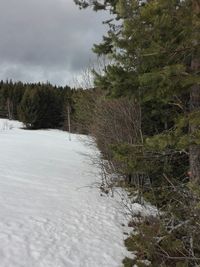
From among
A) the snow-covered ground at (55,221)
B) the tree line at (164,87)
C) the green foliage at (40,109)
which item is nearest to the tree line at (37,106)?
the green foliage at (40,109)

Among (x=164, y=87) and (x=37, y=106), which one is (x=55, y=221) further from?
(x=37, y=106)

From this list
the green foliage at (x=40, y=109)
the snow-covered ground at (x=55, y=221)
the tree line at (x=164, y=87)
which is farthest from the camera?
the green foliage at (x=40, y=109)

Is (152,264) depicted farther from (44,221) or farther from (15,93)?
(15,93)

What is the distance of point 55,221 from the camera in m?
8.98

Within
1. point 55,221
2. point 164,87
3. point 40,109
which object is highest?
point 40,109

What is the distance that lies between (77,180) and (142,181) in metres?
2.74

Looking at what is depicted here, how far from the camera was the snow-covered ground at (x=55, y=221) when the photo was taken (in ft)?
23.1

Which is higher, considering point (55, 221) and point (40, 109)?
point (40, 109)

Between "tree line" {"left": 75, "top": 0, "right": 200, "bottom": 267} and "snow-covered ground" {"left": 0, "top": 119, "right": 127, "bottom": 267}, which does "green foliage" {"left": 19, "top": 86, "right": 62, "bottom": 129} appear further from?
"tree line" {"left": 75, "top": 0, "right": 200, "bottom": 267}

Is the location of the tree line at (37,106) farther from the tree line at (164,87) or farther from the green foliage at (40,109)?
the tree line at (164,87)

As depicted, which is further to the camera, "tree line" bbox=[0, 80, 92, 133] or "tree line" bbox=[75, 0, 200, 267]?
"tree line" bbox=[0, 80, 92, 133]

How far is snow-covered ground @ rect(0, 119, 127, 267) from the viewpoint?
703 centimetres

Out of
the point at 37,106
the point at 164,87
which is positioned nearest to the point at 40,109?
the point at 37,106

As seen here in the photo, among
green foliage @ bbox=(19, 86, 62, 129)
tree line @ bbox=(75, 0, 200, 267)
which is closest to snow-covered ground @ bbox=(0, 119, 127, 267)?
tree line @ bbox=(75, 0, 200, 267)
